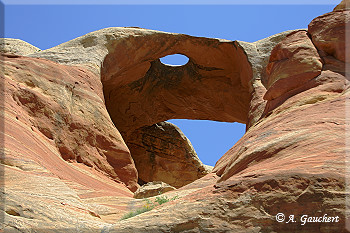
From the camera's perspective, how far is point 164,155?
24.2 metres

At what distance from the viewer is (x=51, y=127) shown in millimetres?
12258

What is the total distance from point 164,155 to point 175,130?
1761 mm

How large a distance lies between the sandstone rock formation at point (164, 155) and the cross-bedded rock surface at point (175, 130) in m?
0.07

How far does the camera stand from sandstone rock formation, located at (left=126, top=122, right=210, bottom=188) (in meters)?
23.2

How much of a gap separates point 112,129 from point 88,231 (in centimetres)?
808

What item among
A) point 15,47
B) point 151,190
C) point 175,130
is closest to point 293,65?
point 151,190

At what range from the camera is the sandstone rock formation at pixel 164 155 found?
23.2 meters

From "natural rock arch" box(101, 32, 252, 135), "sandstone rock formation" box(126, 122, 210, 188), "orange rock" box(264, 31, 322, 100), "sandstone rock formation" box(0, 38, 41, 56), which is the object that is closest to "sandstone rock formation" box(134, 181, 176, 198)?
"orange rock" box(264, 31, 322, 100)

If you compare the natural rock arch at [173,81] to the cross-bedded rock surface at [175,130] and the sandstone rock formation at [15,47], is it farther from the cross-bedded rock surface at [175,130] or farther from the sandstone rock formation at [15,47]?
the sandstone rock formation at [15,47]

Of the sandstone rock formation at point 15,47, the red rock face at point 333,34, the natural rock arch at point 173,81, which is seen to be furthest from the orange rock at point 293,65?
the sandstone rock formation at point 15,47

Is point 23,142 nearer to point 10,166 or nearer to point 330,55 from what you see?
point 10,166

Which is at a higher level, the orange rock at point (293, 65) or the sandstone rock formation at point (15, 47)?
the sandstone rock formation at point (15, 47)

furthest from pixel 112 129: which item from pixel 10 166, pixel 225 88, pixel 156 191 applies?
pixel 225 88

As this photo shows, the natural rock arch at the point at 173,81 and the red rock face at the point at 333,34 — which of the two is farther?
the natural rock arch at the point at 173,81
